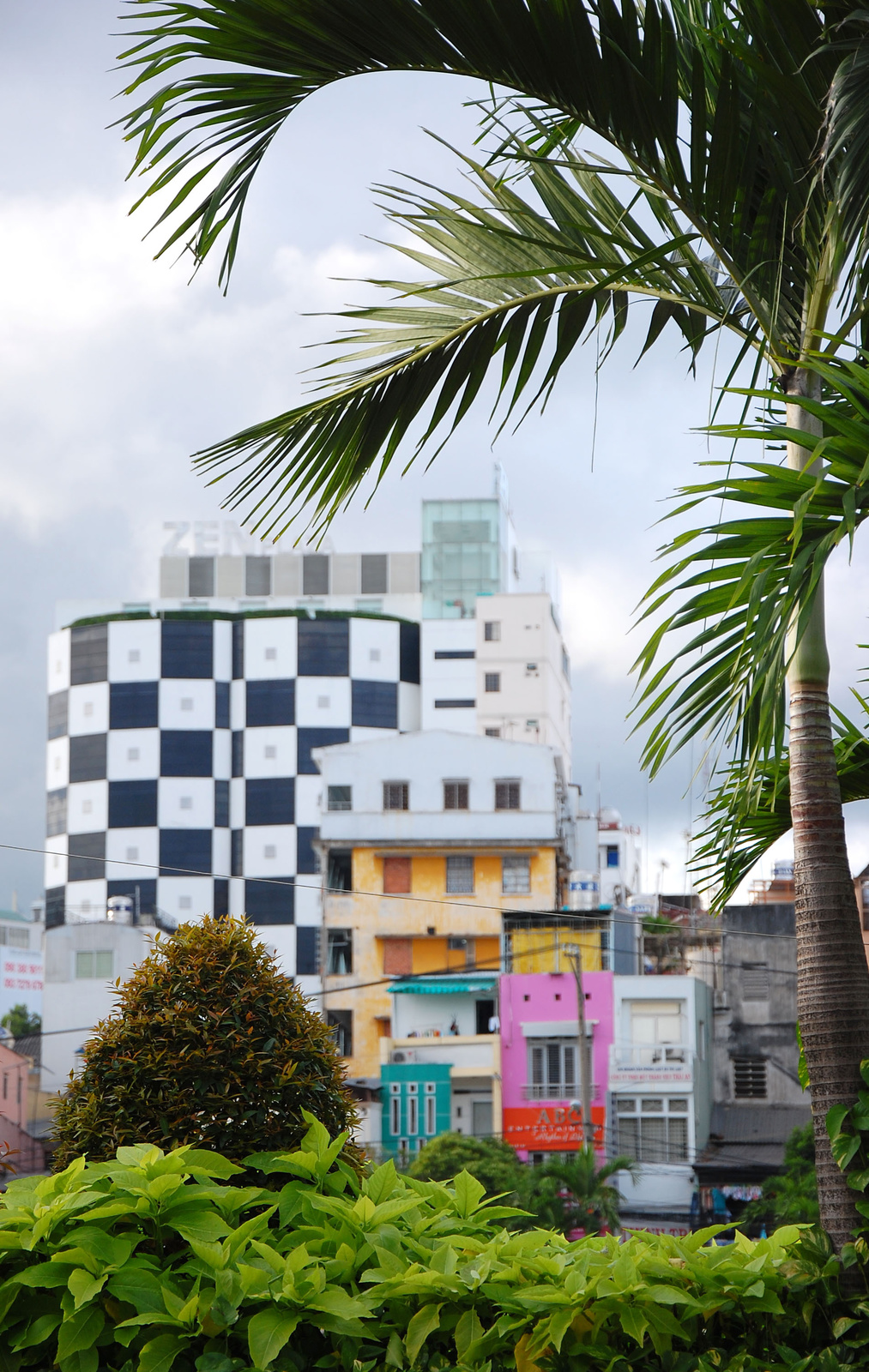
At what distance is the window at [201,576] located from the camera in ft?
172

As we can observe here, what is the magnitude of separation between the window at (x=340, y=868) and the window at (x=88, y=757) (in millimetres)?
15798

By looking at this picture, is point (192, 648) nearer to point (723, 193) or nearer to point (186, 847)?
point (186, 847)

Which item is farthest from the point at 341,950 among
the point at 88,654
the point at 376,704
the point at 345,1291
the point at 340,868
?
the point at 345,1291

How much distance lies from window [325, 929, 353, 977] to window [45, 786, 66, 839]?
1693 cm

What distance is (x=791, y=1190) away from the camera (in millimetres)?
26516

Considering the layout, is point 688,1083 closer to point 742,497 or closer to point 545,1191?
point 545,1191

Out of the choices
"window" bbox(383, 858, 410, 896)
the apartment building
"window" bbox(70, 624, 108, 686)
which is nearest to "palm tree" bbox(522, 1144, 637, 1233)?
the apartment building

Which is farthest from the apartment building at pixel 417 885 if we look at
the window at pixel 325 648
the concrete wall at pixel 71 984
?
the window at pixel 325 648

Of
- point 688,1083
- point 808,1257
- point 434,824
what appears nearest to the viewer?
point 808,1257

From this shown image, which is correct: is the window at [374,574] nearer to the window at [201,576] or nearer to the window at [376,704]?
the window at [376,704]

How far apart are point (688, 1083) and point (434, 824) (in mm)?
9425

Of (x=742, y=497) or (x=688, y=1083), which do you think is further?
(x=688, y=1083)

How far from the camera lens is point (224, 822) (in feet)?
162

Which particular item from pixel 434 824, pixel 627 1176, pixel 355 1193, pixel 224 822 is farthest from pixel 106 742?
pixel 355 1193
